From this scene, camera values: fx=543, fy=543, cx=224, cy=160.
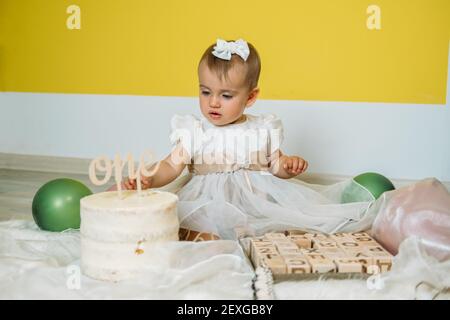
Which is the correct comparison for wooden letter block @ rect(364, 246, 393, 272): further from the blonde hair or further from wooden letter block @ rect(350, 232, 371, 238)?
the blonde hair

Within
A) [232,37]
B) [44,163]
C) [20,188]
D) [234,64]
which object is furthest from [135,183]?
[44,163]

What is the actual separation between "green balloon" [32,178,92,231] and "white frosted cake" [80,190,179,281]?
0.37 metres

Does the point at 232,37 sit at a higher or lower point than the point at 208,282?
higher

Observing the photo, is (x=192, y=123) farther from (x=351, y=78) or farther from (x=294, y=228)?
(x=351, y=78)

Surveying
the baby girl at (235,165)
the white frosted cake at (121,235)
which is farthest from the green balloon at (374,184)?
the white frosted cake at (121,235)

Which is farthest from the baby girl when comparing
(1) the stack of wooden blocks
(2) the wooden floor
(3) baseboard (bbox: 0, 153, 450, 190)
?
(3) baseboard (bbox: 0, 153, 450, 190)

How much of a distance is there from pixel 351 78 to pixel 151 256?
4.82ft

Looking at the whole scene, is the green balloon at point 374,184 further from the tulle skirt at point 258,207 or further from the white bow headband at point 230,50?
the white bow headband at point 230,50

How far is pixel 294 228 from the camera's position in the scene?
136 centimetres

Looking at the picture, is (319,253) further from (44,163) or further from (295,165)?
(44,163)

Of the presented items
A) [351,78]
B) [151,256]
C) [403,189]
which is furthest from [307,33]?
[151,256]

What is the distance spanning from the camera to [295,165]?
154cm

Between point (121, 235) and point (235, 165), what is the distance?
57 centimetres
